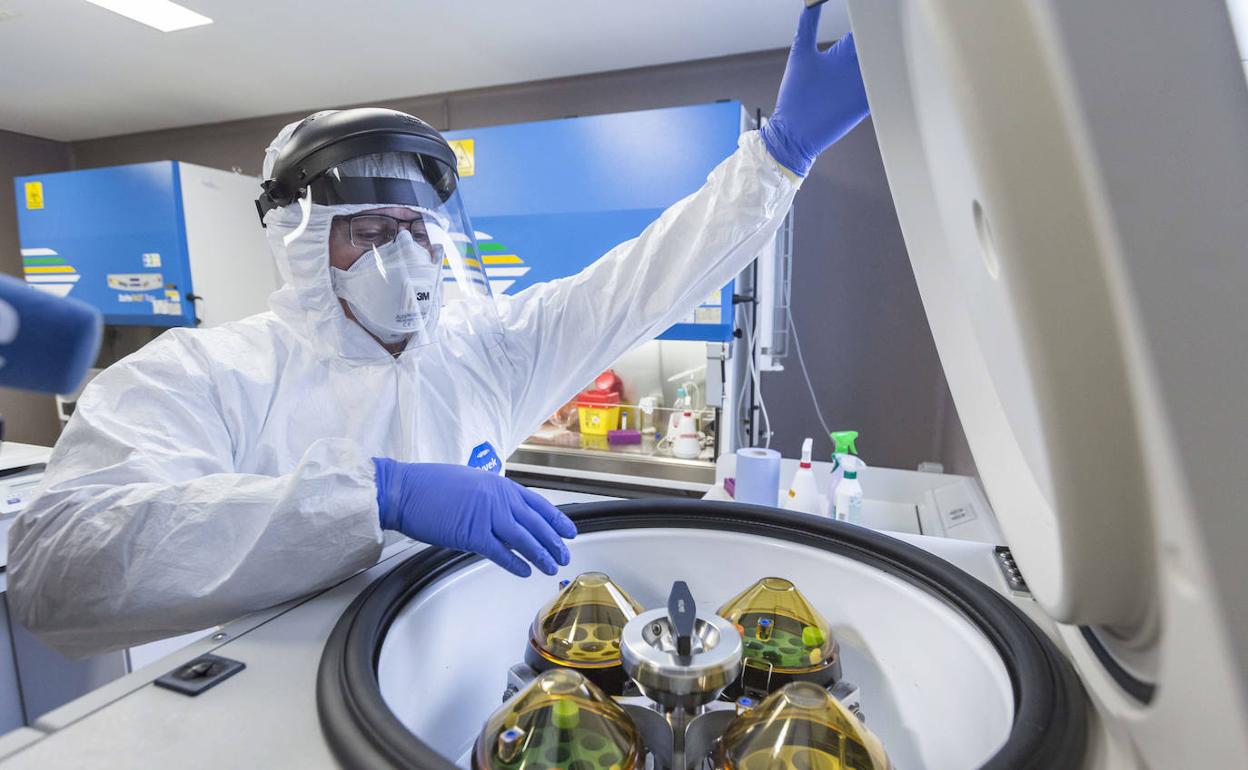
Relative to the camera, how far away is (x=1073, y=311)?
0.28 meters

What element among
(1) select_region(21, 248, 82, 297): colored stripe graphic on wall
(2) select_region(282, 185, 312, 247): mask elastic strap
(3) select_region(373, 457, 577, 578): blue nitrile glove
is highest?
(1) select_region(21, 248, 82, 297): colored stripe graphic on wall

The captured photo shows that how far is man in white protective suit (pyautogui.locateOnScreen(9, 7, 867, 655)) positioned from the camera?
730 millimetres

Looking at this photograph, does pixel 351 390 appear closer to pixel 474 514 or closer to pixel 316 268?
pixel 316 268

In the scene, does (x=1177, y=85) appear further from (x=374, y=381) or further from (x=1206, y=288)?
(x=374, y=381)

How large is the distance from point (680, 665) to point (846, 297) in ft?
9.15


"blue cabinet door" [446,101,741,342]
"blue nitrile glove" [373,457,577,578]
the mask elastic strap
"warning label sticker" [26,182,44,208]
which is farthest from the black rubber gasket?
"warning label sticker" [26,182,44,208]

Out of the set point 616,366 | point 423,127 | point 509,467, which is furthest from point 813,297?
point 423,127

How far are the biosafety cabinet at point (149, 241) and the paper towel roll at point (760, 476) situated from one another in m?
3.16

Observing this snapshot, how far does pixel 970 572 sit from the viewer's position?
679 mm

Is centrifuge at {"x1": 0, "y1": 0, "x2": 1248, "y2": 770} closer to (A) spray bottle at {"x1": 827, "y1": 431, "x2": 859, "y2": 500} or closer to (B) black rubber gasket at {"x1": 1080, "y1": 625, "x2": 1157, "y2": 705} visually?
(B) black rubber gasket at {"x1": 1080, "y1": 625, "x2": 1157, "y2": 705}

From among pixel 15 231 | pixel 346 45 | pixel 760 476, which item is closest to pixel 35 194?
pixel 15 231

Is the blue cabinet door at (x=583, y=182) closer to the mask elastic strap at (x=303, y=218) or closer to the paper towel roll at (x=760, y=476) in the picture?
the paper towel roll at (x=760, y=476)

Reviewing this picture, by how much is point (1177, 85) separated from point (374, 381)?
1.20 metres

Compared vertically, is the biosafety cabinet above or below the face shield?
above
